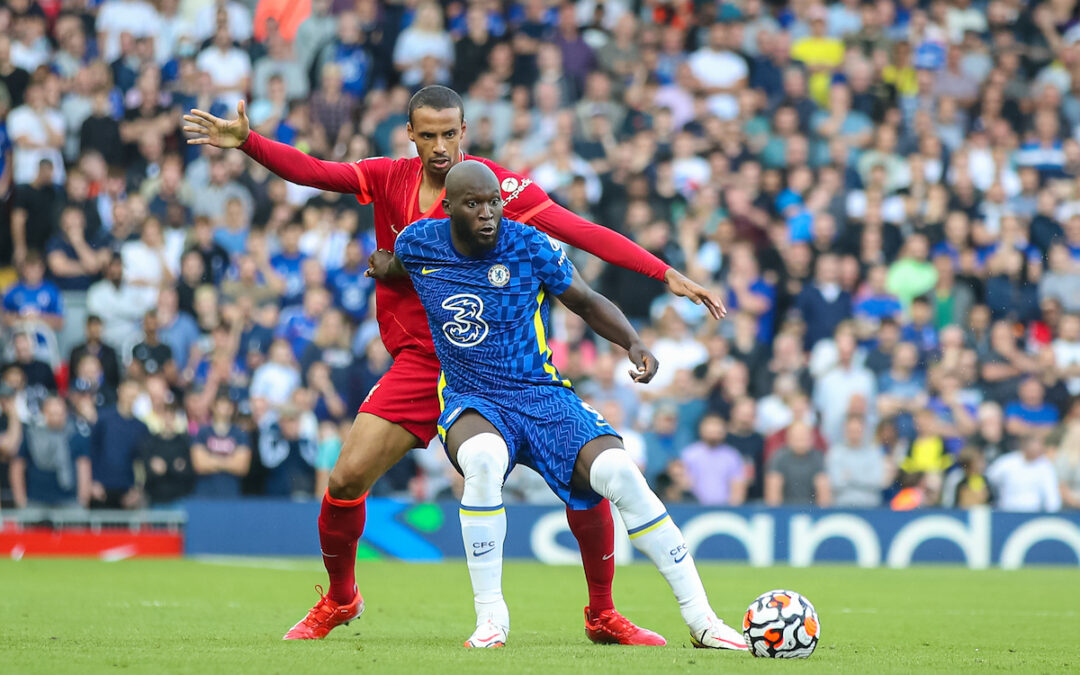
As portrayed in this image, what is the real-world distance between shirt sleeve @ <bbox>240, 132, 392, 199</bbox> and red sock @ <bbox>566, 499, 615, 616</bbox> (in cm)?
186

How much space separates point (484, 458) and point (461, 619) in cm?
244

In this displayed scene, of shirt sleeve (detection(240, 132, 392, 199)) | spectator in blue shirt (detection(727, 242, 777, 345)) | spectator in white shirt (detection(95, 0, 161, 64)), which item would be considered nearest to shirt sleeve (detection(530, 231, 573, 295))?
shirt sleeve (detection(240, 132, 392, 199))

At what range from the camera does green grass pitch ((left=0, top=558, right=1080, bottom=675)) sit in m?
6.03

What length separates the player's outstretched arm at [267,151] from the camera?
7.06 meters

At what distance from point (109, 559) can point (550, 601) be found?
6.39 meters

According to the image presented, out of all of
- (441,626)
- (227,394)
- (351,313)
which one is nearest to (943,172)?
(351,313)

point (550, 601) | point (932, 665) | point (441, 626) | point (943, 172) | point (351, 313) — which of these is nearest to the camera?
point (932, 665)

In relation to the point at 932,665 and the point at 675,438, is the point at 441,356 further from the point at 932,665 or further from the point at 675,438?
the point at 675,438

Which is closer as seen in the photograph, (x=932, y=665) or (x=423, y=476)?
(x=932, y=665)

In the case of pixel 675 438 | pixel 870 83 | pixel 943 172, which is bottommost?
pixel 675 438

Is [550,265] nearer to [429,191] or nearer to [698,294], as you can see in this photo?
[698,294]

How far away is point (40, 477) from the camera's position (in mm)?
15531

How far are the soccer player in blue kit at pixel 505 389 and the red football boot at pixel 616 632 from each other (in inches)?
13.9

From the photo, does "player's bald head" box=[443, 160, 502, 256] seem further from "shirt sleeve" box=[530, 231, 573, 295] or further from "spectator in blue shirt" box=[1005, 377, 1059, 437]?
"spectator in blue shirt" box=[1005, 377, 1059, 437]
